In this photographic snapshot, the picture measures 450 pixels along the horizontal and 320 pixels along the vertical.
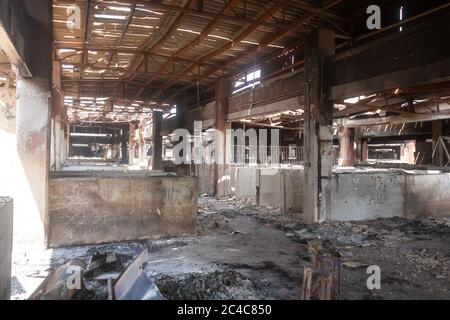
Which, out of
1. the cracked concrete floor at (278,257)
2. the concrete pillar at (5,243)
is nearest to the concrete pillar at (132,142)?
the cracked concrete floor at (278,257)

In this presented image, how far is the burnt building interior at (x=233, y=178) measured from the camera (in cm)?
516

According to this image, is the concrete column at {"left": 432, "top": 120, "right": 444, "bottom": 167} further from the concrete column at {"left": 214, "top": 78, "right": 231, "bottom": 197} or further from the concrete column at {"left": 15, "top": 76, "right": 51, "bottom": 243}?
the concrete column at {"left": 15, "top": 76, "right": 51, "bottom": 243}

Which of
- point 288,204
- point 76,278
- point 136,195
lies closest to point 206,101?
point 288,204

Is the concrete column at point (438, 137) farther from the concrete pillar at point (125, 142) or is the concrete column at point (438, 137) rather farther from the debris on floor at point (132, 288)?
the concrete pillar at point (125, 142)

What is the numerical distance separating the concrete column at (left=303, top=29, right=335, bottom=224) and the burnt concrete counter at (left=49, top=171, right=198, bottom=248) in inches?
122

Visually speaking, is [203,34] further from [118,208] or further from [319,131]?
[118,208]

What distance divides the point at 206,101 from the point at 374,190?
9.44m

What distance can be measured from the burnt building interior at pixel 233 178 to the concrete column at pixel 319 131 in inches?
1.4

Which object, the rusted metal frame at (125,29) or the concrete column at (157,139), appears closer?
the rusted metal frame at (125,29)

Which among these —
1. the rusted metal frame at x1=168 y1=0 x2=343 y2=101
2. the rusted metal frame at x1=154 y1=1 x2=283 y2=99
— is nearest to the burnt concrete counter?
the rusted metal frame at x1=154 y1=1 x2=283 y2=99

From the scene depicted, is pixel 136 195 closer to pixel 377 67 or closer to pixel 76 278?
pixel 76 278

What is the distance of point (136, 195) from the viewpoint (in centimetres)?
771

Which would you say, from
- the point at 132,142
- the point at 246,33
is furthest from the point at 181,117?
the point at 246,33

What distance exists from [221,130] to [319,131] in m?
5.94
